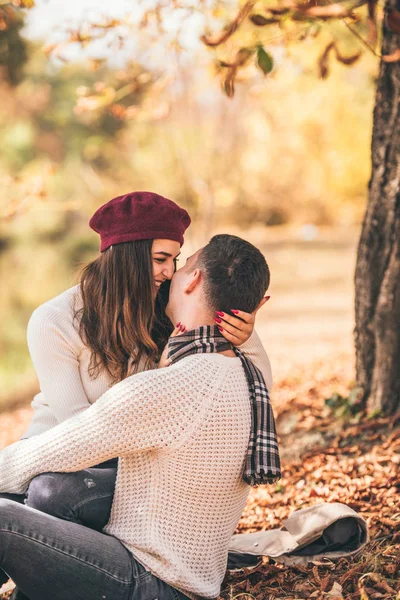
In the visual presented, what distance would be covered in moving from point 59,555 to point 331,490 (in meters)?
1.63

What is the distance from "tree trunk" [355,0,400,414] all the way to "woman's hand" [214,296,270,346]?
60.7 inches

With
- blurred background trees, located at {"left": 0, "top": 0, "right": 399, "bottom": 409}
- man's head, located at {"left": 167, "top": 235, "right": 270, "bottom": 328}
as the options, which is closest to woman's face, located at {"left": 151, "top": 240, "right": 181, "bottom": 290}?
man's head, located at {"left": 167, "top": 235, "right": 270, "bottom": 328}

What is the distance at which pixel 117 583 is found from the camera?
6.89ft

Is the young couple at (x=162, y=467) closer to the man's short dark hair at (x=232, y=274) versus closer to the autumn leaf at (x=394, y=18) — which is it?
the man's short dark hair at (x=232, y=274)

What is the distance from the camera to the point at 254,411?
2227 millimetres

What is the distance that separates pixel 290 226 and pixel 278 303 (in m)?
7.03

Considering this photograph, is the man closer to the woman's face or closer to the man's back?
the man's back

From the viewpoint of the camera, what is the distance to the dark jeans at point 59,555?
2047mm

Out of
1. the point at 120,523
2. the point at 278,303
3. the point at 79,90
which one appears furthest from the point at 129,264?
the point at 278,303

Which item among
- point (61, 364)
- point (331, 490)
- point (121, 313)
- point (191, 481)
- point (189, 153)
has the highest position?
point (189, 153)

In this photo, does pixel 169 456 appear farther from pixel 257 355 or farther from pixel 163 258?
pixel 163 258

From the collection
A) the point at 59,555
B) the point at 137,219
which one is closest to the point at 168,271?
the point at 137,219

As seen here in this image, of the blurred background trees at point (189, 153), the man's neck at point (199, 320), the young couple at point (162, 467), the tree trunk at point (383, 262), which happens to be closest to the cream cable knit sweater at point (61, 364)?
the young couple at point (162, 467)

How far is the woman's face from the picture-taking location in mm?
2742
